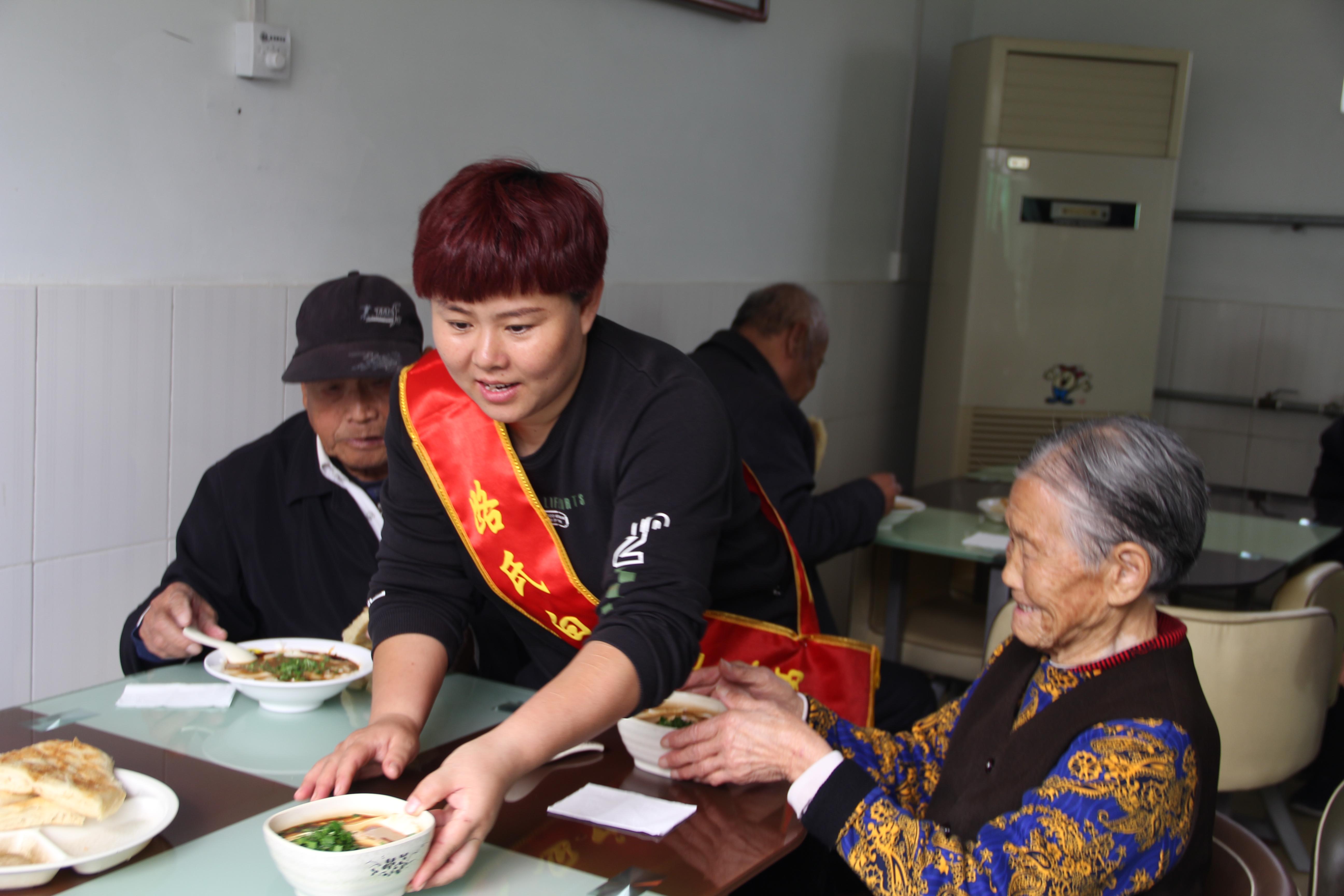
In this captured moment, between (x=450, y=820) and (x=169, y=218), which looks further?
(x=169, y=218)

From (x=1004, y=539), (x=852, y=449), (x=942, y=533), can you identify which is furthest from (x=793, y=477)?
(x=852, y=449)

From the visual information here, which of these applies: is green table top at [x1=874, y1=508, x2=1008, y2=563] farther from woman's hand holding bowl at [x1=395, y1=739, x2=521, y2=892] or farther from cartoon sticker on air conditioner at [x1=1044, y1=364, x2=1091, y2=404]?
woman's hand holding bowl at [x1=395, y1=739, x2=521, y2=892]

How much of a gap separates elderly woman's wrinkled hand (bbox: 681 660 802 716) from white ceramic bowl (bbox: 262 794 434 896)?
57 cm

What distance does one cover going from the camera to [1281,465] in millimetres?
4770

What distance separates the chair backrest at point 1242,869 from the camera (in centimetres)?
133

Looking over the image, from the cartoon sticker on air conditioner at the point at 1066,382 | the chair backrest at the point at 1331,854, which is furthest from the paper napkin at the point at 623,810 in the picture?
the cartoon sticker on air conditioner at the point at 1066,382

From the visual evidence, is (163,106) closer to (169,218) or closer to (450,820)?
(169,218)

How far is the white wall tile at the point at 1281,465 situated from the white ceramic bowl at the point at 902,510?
2.11 m

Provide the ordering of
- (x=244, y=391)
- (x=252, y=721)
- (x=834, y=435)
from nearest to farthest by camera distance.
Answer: (x=252, y=721) < (x=244, y=391) < (x=834, y=435)

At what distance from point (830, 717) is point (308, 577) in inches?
37.1

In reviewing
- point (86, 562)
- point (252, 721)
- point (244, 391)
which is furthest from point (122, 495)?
point (252, 721)

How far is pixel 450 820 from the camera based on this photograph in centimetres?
109

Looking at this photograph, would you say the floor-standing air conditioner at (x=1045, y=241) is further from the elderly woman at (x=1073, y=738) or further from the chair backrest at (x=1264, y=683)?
the elderly woman at (x=1073, y=738)

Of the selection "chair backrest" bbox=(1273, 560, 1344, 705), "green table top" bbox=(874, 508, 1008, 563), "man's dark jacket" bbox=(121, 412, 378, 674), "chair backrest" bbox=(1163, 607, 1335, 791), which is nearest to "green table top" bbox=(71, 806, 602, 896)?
"man's dark jacket" bbox=(121, 412, 378, 674)
